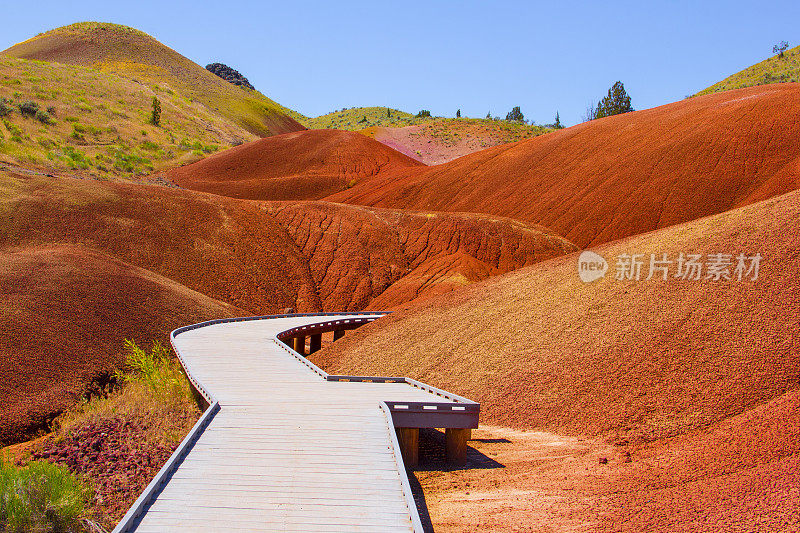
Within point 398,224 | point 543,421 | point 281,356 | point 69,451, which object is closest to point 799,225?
point 543,421

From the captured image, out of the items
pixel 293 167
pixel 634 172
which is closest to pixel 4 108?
pixel 293 167

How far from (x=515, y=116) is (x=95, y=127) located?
245ft

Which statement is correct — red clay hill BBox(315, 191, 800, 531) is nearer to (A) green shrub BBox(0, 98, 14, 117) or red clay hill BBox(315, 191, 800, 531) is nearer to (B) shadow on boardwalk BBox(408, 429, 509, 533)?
(B) shadow on boardwalk BBox(408, 429, 509, 533)

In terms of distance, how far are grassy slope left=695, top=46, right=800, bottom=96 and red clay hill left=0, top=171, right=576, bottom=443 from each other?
1596 inches

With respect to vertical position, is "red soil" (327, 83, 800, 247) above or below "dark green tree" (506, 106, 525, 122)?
below

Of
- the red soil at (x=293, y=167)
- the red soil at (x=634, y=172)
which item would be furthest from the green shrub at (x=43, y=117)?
the red soil at (x=634, y=172)

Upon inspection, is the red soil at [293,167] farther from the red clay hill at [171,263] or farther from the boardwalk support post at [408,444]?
the boardwalk support post at [408,444]

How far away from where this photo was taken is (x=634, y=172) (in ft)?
127

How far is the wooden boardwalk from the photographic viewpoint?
21.3 feet

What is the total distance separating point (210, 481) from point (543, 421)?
6645mm

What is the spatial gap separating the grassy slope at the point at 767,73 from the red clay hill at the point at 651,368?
54461mm

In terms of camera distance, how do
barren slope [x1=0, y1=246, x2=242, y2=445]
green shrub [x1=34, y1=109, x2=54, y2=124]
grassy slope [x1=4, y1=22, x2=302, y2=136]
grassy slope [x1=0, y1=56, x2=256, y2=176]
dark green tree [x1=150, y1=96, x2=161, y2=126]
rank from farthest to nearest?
grassy slope [x1=4, y1=22, x2=302, y2=136], dark green tree [x1=150, y1=96, x2=161, y2=126], green shrub [x1=34, y1=109, x2=54, y2=124], grassy slope [x1=0, y1=56, x2=256, y2=176], barren slope [x1=0, y1=246, x2=242, y2=445]

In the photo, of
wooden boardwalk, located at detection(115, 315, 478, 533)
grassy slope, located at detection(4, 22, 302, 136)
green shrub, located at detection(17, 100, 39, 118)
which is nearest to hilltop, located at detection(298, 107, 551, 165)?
grassy slope, located at detection(4, 22, 302, 136)

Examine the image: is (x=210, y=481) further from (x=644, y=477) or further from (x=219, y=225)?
(x=219, y=225)
